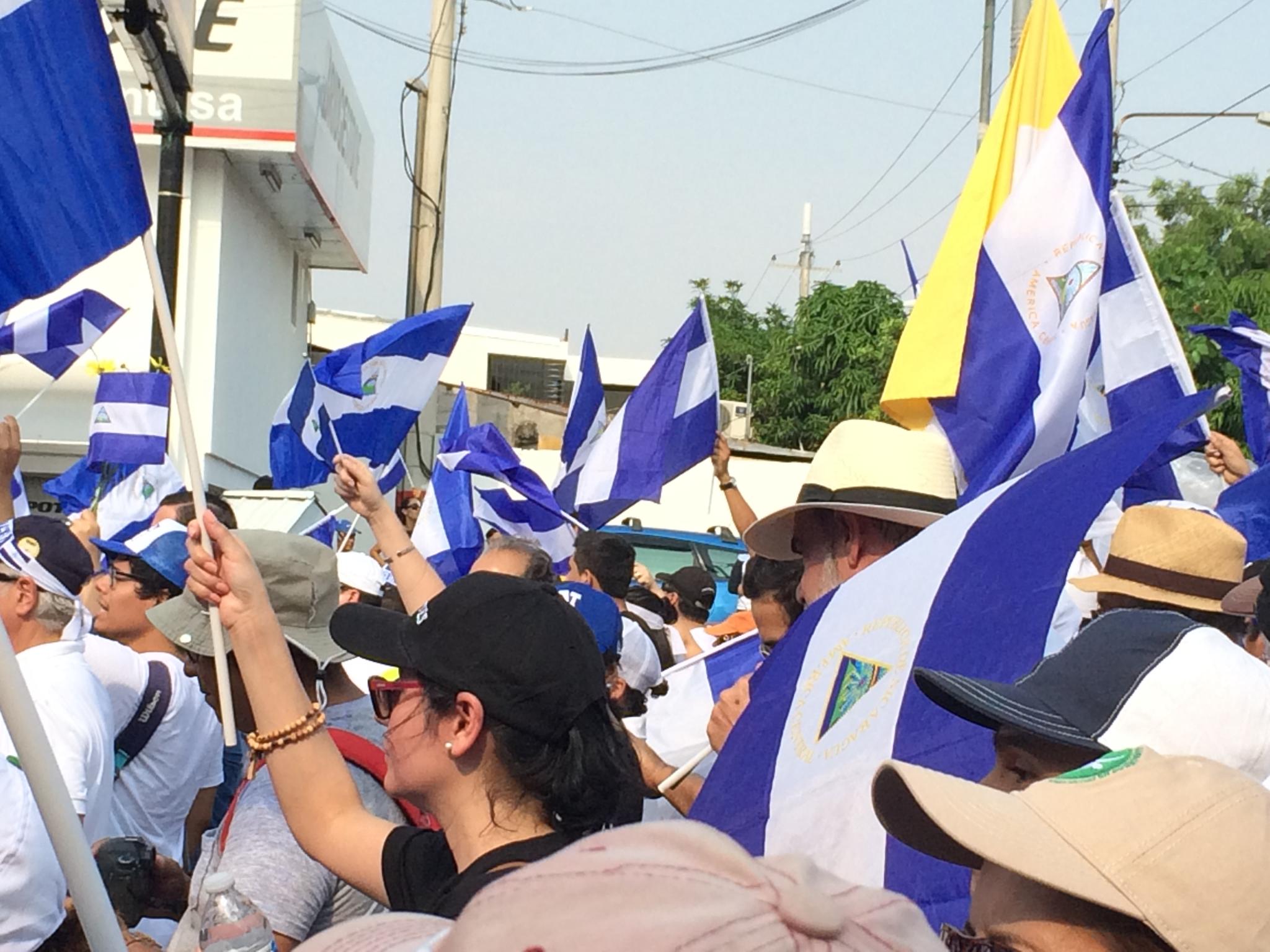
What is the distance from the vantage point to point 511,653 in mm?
2383

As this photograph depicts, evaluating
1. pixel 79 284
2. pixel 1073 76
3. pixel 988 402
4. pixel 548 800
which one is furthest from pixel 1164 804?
pixel 79 284

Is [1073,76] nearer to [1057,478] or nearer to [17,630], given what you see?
[1057,478]

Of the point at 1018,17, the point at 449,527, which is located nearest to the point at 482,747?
the point at 449,527

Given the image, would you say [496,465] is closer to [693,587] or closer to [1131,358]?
[693,587]

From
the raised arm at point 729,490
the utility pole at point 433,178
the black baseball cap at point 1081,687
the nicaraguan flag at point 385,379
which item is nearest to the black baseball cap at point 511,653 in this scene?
the black baseball cap at point 1081,687

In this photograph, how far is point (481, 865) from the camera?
235 centimetres

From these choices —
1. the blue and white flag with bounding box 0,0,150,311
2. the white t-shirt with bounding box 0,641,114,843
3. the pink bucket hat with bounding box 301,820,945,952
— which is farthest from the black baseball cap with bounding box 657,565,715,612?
the pink bucket hat with bounding box 301,820,945,952

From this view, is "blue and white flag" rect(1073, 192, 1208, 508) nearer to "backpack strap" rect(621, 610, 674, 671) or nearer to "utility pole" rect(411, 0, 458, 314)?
"backpack strap" rect(621, 610, 674, 671)

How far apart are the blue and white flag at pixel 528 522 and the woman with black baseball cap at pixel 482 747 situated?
570 cm

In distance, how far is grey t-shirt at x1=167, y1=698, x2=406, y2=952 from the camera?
2607 millimetres

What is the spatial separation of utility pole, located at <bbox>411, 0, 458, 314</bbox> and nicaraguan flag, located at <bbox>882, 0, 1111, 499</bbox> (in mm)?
11072

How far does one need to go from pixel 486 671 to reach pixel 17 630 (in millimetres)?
1670

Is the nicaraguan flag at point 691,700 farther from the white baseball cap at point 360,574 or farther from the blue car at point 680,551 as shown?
the blue car at point 680,551

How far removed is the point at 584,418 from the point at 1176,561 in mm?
5127
